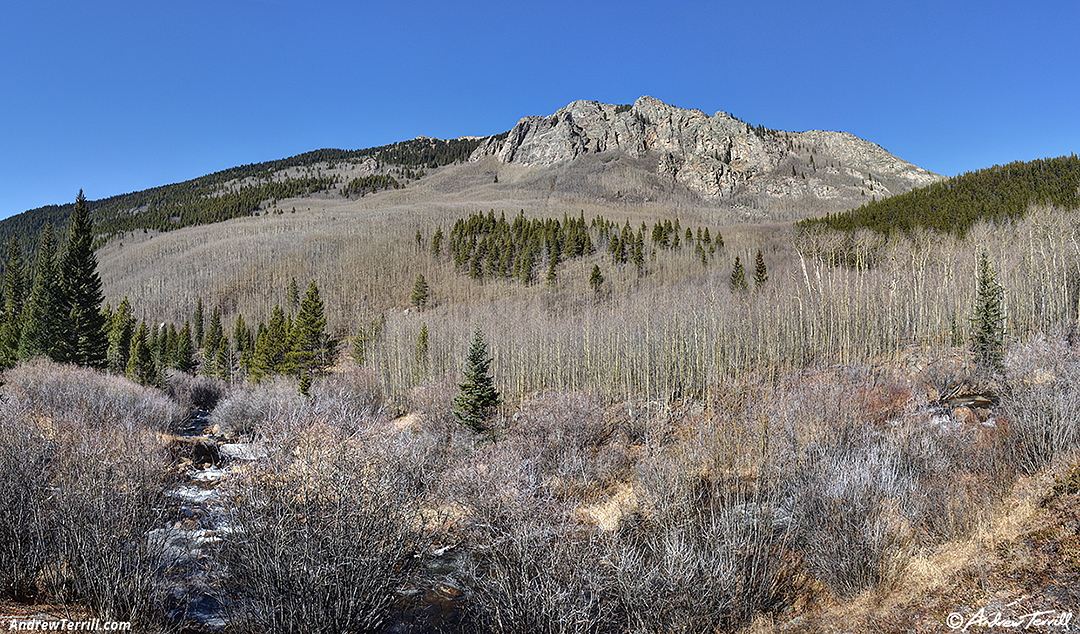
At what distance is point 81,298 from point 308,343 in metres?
18.6

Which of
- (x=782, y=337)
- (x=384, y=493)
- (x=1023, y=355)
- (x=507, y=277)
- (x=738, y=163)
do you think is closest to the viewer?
(x=384, y=493)

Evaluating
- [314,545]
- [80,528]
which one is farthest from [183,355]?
[314,545]

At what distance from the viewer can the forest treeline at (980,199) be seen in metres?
59.1

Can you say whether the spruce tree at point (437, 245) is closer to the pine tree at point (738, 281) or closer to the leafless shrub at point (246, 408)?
the pine tree at point (738, 281)

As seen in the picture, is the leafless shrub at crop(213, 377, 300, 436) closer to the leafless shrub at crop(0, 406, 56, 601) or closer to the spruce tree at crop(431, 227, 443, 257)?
the leafless shrub at crop(0, 406, 56, 601)

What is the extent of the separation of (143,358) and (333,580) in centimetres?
6126

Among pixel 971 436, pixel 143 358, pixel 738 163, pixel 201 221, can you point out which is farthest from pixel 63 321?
pixel 738 163

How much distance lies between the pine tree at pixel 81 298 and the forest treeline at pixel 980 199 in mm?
88269

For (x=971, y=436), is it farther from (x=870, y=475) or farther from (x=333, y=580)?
(x=333, y=580)

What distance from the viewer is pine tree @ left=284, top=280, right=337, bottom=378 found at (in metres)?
46.9

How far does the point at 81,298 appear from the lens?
42.2 m

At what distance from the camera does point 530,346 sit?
159 ft

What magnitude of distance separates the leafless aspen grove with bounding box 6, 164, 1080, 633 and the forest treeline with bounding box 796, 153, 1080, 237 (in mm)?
12405

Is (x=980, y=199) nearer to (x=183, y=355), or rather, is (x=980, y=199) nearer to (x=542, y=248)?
(x=542, y=248)
